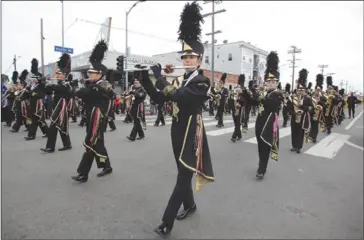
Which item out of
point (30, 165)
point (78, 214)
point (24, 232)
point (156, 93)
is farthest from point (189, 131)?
point (30, 165)

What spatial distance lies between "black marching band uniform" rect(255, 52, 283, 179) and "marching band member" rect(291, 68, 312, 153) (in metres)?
2.84

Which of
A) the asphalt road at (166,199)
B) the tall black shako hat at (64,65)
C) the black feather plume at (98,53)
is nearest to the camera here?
the asphalt road at (166,199)

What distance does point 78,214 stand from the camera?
12.7ft

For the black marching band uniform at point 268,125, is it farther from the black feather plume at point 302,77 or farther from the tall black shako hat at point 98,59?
the black feather plume at point 302,77

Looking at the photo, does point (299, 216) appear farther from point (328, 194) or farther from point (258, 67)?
point (258, 67)

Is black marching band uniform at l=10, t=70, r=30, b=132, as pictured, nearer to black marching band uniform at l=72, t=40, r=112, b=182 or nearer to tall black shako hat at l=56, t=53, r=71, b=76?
tall black shako hat at l=56, t=53, r=71, b=76

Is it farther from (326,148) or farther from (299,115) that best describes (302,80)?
(326,148)

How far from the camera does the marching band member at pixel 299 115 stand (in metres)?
8.84

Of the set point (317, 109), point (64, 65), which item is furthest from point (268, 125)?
point (317, 109)

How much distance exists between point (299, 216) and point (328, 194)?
1.27 m

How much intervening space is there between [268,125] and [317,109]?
22.8ft

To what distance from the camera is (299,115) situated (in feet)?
29.6

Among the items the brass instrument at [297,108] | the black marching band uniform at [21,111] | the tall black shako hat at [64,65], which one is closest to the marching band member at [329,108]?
the brass instrument at [297,108]

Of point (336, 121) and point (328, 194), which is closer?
point (328, 194)
